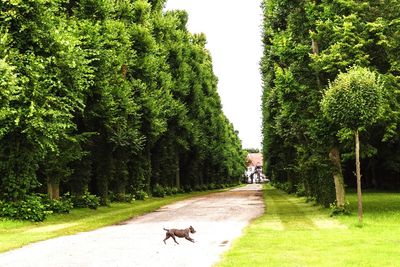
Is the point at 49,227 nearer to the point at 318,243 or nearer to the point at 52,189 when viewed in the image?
the point at 52,189

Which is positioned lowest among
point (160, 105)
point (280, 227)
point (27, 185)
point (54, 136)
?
point (280, 227)

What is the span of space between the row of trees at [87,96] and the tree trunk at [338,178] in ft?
39.9

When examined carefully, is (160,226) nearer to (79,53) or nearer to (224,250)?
(224,250)

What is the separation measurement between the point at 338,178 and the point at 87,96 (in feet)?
45.4

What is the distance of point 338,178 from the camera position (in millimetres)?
24484

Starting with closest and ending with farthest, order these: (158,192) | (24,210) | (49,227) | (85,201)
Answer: (49,227)
(24,210)
(85,201)
(158,192)

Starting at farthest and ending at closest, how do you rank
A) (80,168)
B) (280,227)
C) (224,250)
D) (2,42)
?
(80,168) < (2,42) < (280,227) < (224,250)

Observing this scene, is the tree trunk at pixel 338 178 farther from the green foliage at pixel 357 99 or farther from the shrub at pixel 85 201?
the shrub at pixel 85 201

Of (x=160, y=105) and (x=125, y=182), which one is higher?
(x=160, y=105)

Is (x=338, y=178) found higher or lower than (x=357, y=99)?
lower

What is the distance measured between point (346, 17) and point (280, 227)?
1061 cm

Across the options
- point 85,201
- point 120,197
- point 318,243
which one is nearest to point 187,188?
point 120,197

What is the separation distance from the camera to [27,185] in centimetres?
2311

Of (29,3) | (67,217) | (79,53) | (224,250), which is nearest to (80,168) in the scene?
(67,217)
